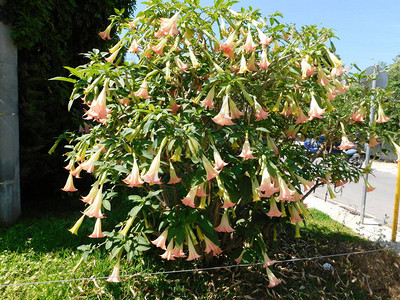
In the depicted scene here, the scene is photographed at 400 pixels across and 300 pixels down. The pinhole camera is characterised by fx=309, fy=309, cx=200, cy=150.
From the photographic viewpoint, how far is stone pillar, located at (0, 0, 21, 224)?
323cm

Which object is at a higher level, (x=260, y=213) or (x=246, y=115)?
(x=246, y=115)

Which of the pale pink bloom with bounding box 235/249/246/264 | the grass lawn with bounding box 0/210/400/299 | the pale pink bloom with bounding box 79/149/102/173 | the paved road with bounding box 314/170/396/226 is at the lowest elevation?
the paved road with bounding box 314/170/396/226

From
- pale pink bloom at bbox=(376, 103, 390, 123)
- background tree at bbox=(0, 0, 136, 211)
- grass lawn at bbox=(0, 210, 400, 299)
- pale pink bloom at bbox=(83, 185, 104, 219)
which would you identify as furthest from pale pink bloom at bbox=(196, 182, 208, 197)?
background tree at bbox=(0, 0, 136, 211)

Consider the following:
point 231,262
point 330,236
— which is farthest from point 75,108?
point 330,236

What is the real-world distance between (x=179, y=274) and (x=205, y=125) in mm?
1352

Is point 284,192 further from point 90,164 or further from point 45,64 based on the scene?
point 45,64

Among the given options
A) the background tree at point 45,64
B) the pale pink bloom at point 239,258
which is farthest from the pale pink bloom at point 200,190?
the background tree at point 45,64

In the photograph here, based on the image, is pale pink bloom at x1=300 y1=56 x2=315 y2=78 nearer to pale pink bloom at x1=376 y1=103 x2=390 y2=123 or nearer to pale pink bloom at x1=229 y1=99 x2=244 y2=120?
pale pink bloom at x1=229 y1=99 x2=244 y2=120

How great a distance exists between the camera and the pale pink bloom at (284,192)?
1.68 metres

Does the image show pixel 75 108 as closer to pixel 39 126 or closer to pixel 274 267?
pixel 39 126

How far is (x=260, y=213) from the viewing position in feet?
7.66

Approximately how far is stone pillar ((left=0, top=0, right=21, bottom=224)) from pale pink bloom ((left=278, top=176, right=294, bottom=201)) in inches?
117

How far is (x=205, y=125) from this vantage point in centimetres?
195

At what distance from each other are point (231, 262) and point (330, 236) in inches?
63.1
